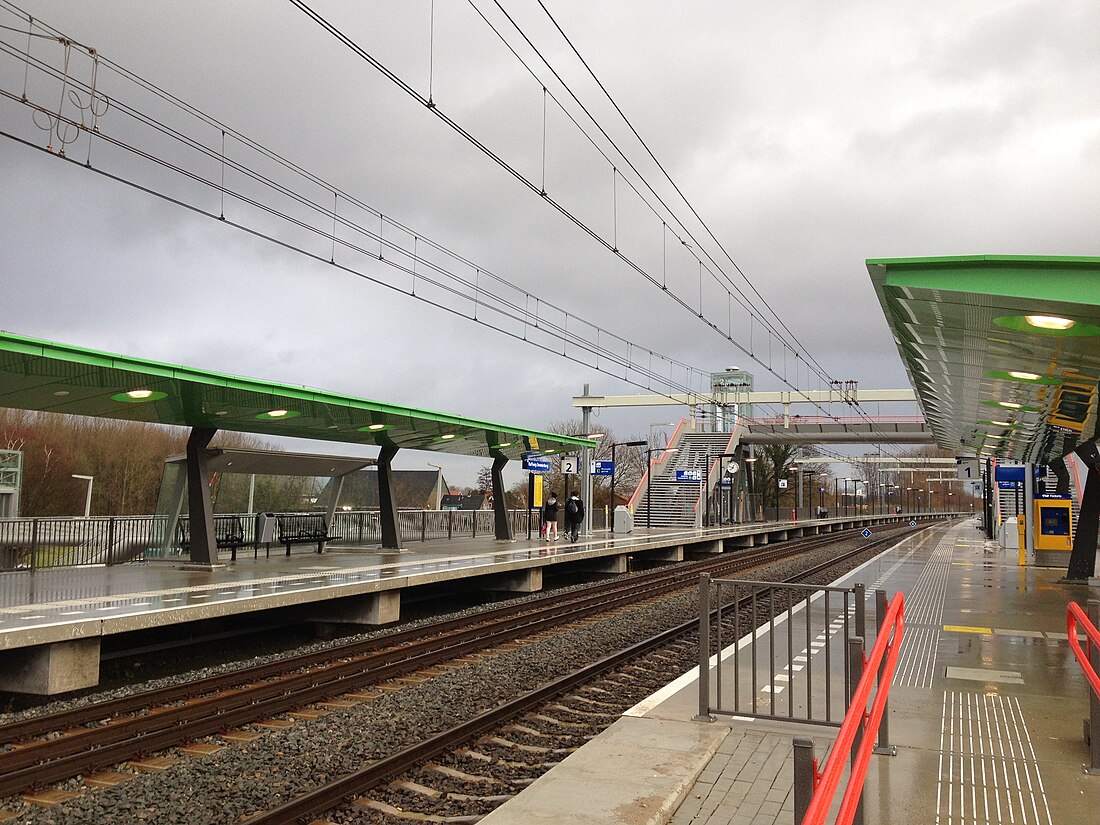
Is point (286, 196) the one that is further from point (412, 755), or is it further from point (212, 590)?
point (412, 755)

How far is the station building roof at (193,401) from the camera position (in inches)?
451

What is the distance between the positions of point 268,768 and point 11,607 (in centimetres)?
587

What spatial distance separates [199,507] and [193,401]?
3002 mm

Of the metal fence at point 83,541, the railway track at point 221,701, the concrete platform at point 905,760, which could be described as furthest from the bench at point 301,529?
the concrete platform at point 905,760

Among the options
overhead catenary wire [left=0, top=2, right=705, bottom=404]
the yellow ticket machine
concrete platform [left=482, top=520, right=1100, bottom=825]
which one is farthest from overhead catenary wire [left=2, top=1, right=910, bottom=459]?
the yellow ticket machine

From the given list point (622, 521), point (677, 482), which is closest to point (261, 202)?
point (622, 521)

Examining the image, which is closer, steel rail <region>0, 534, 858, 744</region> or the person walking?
steel rail <region>0, 534, 858, 744</region>

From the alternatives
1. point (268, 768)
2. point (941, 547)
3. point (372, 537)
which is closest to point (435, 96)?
point (268, 768)

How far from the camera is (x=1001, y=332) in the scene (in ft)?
28.7

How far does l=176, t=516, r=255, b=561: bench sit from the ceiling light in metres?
15.3

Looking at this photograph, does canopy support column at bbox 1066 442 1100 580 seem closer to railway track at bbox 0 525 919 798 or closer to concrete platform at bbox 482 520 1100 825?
concrete platform at bbox 482 520 1100 825

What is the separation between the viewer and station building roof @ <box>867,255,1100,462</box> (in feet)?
22.9

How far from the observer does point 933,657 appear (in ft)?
32.5

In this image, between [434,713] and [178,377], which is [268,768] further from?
[178,377]
